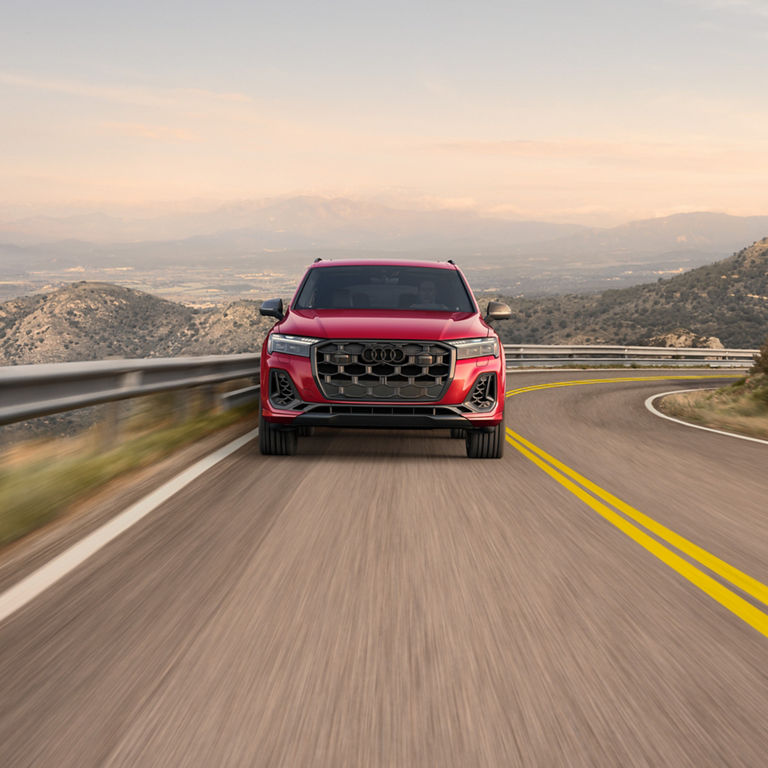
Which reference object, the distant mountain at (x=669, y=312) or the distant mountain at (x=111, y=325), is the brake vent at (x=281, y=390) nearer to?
the distant mountain at (x=111, y=325)

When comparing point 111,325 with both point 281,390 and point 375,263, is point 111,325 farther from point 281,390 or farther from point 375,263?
point 281,390

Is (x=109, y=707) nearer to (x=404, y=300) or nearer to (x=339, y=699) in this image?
(x=339, y=699)

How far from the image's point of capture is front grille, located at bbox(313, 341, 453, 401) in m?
8.09

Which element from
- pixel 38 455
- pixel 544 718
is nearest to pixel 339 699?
pixel 544 718

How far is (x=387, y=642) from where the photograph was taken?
3605 mm

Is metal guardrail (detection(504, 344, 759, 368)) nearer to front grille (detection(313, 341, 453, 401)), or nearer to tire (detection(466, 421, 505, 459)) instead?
tire (detection(466, 421, 505, 459))

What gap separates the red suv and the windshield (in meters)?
0.78

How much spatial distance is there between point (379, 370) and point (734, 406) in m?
10.9

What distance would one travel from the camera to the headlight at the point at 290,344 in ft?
26.9

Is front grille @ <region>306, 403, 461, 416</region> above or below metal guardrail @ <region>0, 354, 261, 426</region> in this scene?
below

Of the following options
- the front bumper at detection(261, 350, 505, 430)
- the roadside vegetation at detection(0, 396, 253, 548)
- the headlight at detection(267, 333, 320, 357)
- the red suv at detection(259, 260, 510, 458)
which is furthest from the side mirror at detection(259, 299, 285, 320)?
the roadside vegetation at detection(0, 396, 253, 548)

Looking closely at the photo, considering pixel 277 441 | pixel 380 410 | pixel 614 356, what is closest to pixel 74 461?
pixel 277 441

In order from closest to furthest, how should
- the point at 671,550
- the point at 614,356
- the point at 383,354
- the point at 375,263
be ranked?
the point at 671,550 → the point at 383,354 → the point at 375,263 → the point at 614,356

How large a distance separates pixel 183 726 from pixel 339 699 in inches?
21.0
